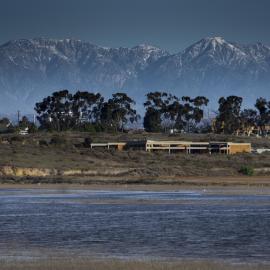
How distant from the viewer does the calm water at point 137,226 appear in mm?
30406

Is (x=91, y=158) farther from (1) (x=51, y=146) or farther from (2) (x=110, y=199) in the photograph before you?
(2) (x=110, y=199)

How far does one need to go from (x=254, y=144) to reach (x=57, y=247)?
97748 millimetres

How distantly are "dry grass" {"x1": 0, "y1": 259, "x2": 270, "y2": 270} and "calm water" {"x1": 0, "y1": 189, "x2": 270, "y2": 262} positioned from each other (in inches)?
59.9

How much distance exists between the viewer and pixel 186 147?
11356 cm

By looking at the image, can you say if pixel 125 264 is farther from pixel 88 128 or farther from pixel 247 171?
pixel 88 128

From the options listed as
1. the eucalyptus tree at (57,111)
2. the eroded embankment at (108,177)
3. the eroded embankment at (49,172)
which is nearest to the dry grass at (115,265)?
the eroded embankment at (108,177)

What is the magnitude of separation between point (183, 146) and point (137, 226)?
251 feet

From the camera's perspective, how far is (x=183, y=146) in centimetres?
11394

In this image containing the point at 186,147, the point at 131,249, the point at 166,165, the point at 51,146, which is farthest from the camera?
the point at 186,147

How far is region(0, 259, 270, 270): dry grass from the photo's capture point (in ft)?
86.3

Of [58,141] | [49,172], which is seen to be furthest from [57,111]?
[49,172]

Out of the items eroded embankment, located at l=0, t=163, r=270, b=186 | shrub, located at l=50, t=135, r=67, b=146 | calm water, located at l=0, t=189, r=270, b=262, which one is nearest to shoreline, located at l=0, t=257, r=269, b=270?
calm water, located at l=0, t=189, r=270, b=262

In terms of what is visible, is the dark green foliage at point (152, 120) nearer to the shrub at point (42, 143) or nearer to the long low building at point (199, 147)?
the long low building at point (199, 147)

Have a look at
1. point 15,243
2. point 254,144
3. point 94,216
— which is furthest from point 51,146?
point 15,243
